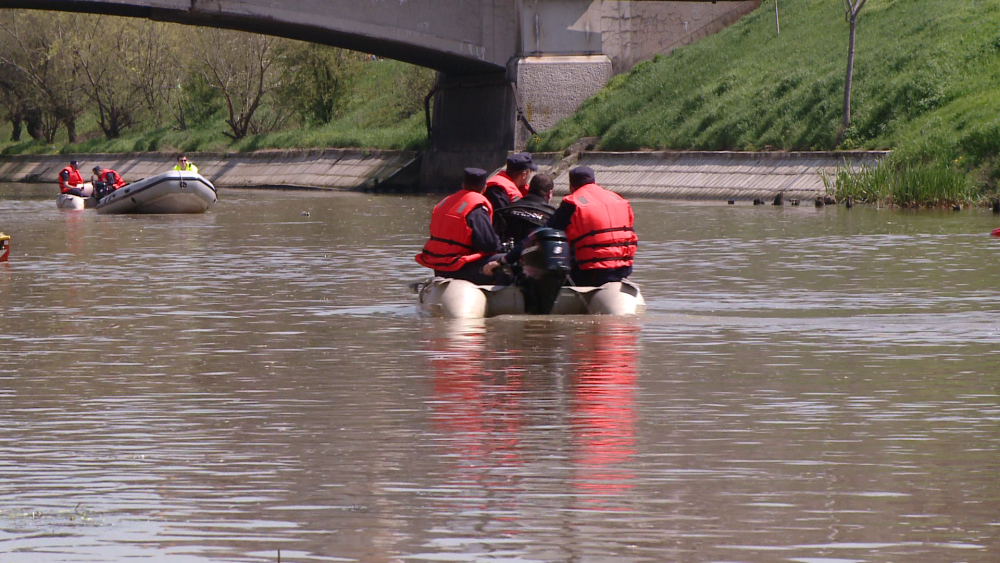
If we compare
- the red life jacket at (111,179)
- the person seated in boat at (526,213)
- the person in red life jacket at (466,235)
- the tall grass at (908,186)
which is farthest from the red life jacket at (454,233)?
the red life jacket at (111,179)

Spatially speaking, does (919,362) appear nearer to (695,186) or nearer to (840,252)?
(840,252)

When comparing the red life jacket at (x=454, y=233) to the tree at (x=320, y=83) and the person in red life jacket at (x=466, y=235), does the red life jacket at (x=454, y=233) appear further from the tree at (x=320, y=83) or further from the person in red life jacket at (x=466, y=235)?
the tree at (x=320, y=83)

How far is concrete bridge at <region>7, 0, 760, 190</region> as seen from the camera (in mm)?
51406

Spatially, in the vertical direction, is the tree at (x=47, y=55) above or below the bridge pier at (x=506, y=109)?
above

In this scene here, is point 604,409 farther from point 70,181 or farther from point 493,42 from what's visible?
point 493,42

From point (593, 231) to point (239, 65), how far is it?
200 feet

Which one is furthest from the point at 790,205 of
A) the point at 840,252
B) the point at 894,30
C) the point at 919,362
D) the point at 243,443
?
the point at 243,443

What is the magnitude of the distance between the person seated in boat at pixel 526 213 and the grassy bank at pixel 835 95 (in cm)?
2016

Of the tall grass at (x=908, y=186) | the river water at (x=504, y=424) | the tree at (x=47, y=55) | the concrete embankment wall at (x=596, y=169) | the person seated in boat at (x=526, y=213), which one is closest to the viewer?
the river water at (x=504, y=424)

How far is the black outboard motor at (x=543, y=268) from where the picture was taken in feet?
48.7

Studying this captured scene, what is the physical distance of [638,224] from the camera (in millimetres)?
32188

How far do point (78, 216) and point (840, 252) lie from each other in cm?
2274

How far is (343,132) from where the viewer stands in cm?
6625

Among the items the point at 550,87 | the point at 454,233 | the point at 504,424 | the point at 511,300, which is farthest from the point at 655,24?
the point at 504,424
